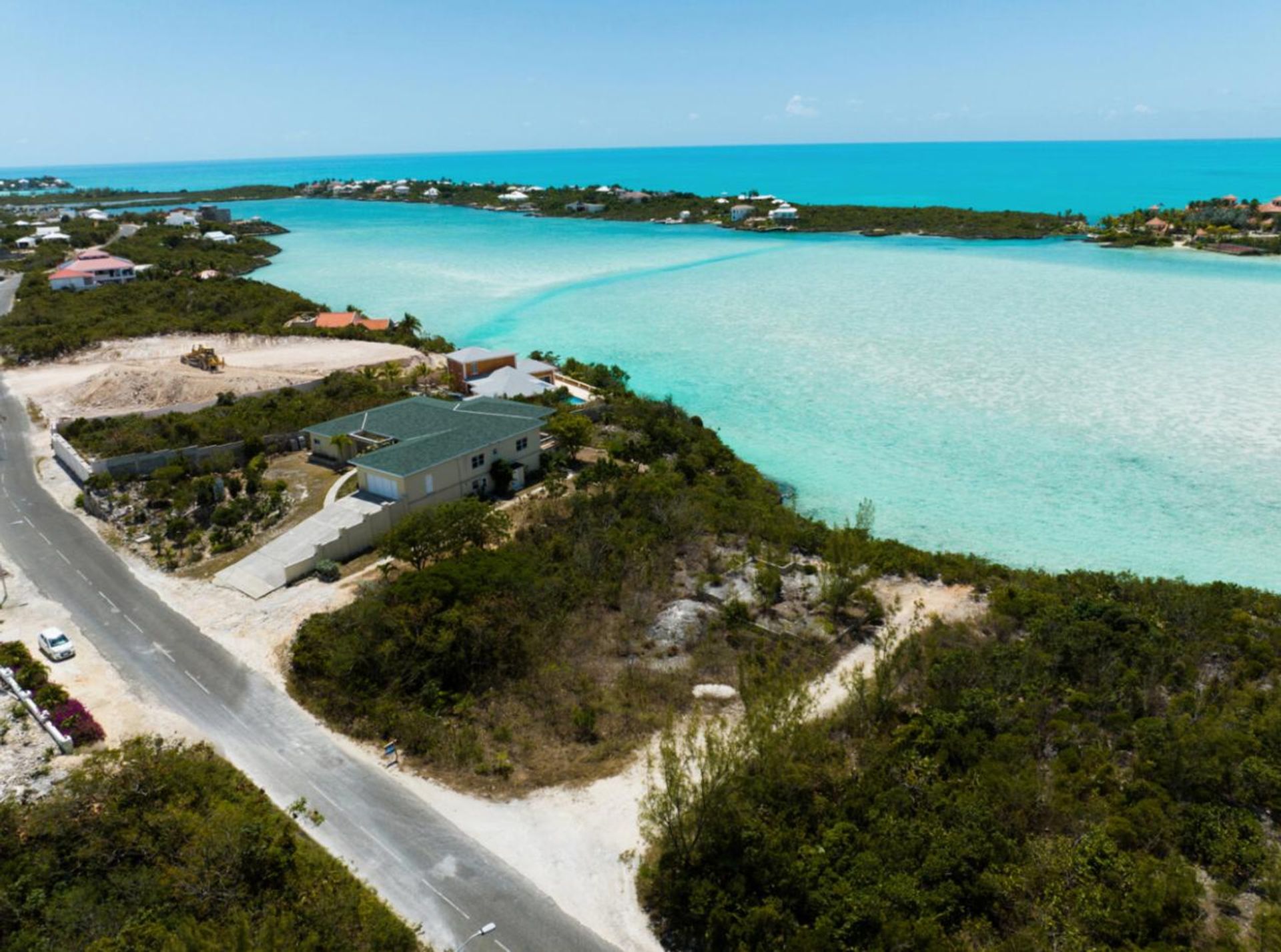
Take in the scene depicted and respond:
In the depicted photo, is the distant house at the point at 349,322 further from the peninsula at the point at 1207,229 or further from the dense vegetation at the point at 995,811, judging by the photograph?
the peninsula at the point at 1207,229

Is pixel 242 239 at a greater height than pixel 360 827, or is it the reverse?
pixel 242 239

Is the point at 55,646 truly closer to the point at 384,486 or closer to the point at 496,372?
the point at 384,486

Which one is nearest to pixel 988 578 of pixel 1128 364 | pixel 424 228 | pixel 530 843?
pixel 530 843

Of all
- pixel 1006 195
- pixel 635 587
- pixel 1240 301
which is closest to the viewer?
pixel 635 587

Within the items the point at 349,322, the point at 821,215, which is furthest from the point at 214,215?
the point at 821,215

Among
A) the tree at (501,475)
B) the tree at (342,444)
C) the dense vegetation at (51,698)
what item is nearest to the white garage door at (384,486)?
the tree at (501,475)

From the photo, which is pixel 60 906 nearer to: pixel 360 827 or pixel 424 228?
pixel 360 827
